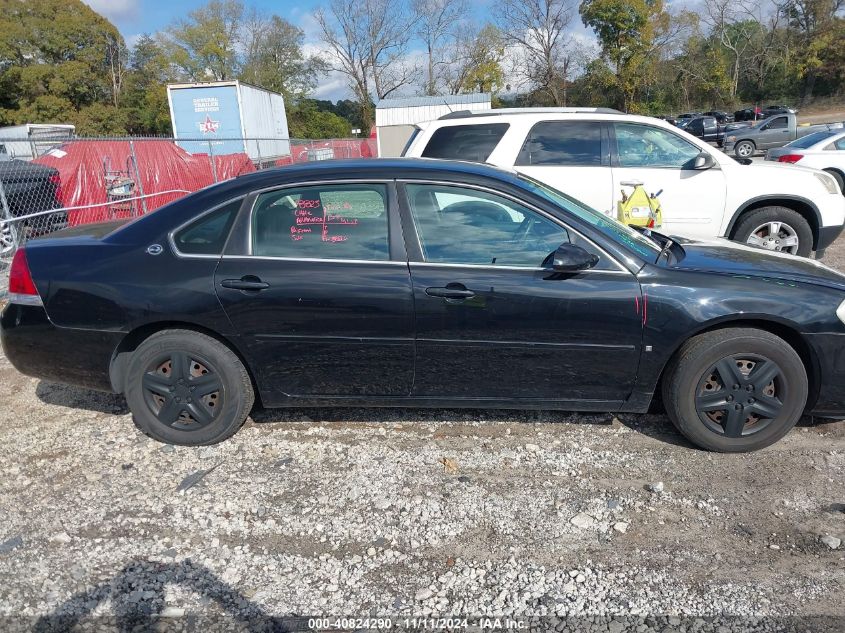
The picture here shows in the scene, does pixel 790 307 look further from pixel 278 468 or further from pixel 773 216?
pixel 773 216

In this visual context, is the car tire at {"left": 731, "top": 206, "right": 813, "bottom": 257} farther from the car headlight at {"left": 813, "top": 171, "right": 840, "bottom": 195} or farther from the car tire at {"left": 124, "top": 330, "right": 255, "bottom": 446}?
the car tire at {"left": 124, "top": 330, "right": 255, "bottom": 446}

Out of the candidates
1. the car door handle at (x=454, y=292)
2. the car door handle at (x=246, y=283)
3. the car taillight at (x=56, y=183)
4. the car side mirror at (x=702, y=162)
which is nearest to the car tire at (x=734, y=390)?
the car door handle at (x=454, y=292)

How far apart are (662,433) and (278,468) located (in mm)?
2279

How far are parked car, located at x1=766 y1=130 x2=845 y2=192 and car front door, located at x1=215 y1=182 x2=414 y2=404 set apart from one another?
11.8 metres

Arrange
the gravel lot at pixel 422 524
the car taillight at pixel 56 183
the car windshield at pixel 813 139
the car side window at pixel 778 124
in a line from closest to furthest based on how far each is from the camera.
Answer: the gravel lot at pixel 422 524
the car taillight at pixel 56 183
the car windshield at pixel 813 139
the car side window at pixel 778 124

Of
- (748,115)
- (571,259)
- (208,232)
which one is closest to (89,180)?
(208,232)

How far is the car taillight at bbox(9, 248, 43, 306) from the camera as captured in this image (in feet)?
11.2

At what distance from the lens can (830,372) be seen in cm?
318

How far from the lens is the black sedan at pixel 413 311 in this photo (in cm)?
315

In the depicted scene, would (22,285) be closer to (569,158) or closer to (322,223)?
(322,223)

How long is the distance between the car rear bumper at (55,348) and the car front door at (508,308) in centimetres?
182

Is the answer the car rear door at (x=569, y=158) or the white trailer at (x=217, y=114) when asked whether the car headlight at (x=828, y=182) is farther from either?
the white trailer at (x=217, y=114)

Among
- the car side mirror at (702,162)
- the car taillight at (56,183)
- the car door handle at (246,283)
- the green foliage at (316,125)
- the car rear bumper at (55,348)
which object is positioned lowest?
the car rear bumper at (55,348)

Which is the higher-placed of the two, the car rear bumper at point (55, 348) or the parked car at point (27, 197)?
the parked car at point (27, 197)
